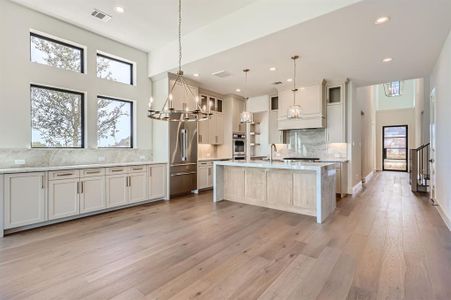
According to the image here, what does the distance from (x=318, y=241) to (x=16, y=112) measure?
5180mm

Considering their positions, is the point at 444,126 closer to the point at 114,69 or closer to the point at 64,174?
the point at 64,174

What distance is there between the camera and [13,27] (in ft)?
12.2

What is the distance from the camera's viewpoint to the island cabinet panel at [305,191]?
4074 millimetres

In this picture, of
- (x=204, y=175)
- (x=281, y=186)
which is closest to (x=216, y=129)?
(x=204, y=175)

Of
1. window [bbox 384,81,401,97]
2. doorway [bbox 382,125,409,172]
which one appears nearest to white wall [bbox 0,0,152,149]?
doorway [bbox 382,125,409,172]

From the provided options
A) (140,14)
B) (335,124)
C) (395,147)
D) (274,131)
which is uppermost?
(140,14)

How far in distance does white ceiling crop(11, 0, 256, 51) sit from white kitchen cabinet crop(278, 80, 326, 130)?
331cm

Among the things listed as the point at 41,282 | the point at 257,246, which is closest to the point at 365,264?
the point at 257,246

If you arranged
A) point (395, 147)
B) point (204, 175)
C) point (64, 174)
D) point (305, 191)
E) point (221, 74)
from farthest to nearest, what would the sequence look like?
point (395, 147) < point (204, 175) < point (221, 74) < point (305, 191) < point (64, 174)

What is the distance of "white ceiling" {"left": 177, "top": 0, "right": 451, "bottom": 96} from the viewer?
2977 mm

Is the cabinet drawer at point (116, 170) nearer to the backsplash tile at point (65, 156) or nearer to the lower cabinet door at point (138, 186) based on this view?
the lower cabinet door at point (138, 186)

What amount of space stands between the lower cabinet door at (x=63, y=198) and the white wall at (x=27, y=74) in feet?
3.09

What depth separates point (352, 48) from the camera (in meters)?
4.02

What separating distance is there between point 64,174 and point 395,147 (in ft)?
46.1
